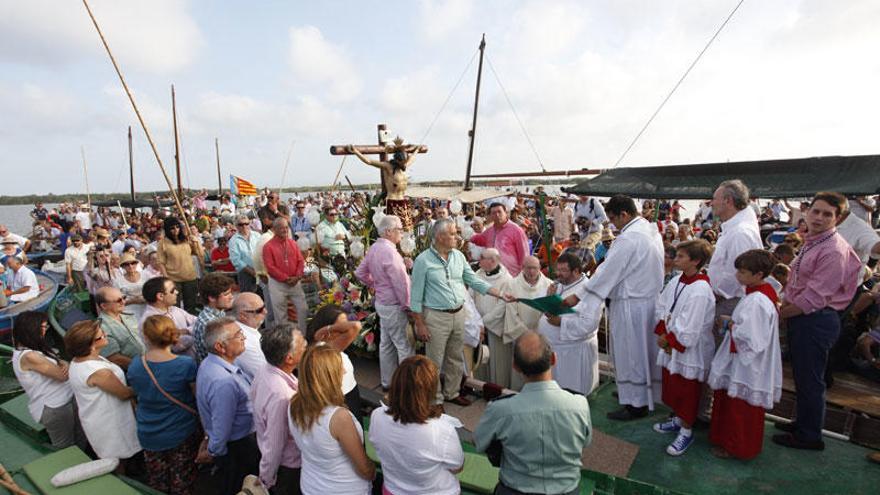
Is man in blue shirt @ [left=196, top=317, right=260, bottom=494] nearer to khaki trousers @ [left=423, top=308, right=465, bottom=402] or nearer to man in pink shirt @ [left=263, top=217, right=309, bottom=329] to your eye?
khaki trousers @ [left=423, top=308, right=465, bottom=402]

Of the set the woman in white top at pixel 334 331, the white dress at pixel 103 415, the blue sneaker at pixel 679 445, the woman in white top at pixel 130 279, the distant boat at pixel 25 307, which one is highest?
the woman in white top at pixel 334 331

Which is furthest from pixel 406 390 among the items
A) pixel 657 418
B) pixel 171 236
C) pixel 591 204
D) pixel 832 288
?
pixel 591 204

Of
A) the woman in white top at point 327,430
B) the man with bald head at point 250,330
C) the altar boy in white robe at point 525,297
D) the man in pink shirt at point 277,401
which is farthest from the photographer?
the altar boy in white robe at point 525,297

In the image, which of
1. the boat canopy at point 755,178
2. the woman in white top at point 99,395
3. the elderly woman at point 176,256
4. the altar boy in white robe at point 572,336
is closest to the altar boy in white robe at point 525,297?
the altar boy in white robe at point 572,336

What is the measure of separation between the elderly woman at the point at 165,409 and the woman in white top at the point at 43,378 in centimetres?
97

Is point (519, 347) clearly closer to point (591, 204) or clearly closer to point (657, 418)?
point (657, 418)

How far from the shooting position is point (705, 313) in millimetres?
3436

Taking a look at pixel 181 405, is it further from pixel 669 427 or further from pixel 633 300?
pixel 669 427

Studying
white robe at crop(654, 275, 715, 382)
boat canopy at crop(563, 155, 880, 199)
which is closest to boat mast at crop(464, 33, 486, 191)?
boat canopy at crop(563, 155, 880, 199)

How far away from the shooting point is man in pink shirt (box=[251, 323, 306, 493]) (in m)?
2.49

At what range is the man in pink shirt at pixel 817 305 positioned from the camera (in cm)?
334

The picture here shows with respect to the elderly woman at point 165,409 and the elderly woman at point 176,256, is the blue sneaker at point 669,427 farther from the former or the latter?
the elderly woman at point 176,256

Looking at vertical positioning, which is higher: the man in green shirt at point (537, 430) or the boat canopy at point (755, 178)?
the boat canopy at point (755, 178)

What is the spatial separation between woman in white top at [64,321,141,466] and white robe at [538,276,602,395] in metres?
3.44
